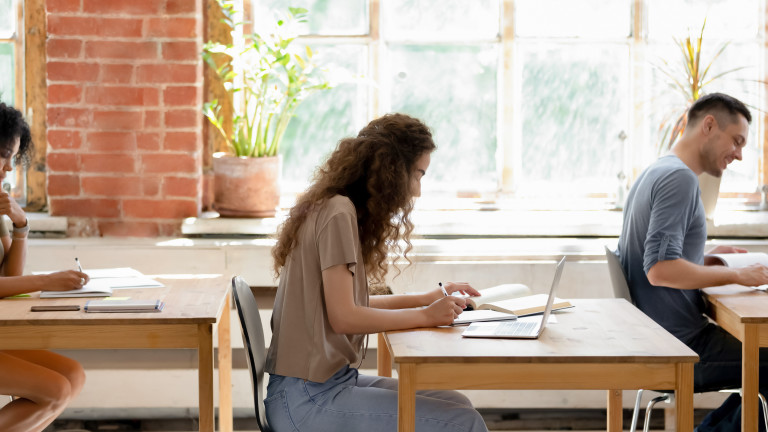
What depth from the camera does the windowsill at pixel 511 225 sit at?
12.7 ft

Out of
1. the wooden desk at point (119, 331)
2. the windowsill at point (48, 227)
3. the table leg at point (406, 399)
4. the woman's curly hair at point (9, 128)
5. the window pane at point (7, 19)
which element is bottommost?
the table leg at point (406, 399)

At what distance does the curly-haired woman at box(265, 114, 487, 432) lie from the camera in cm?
222

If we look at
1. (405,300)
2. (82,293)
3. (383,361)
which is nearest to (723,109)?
(405,300)

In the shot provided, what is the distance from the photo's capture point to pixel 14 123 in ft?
9.34

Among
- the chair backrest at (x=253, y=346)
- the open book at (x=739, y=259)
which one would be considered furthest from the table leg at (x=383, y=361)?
the open book at (x=739, y=259)

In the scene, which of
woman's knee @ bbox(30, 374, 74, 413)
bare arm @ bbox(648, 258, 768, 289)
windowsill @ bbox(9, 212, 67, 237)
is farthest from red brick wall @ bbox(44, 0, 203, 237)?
bare arm @ bbox(648, 258, 768, 289)

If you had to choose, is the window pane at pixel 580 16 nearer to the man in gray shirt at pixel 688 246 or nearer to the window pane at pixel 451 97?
the window pane at pixel 451 97

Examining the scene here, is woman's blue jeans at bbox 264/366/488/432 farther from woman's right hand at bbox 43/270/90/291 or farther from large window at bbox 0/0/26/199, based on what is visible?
large window at bbox 0/0/26/199

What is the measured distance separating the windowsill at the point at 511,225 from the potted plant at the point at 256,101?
4.7 inches

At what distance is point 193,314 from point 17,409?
70 cm

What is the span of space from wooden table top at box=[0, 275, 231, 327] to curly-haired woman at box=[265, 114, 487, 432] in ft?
0.86

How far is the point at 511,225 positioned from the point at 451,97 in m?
0.67

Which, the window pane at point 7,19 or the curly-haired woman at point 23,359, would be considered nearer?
the curly-haired woman at point 23,359

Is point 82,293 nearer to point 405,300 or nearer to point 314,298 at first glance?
point 314,298
